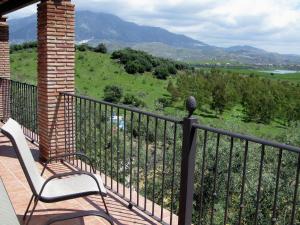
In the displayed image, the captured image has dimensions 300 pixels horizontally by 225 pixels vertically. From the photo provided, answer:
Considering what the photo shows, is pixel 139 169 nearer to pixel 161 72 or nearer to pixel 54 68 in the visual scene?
pixel 54 68

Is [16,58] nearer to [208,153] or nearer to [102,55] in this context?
[102,55]

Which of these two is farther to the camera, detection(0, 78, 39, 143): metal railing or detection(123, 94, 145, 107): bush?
detection(123, 94, 145, 107): bush

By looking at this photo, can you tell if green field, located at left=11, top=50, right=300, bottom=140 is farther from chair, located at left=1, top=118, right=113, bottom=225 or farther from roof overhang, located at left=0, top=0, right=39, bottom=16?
chair, located at left=1, top=118, right=113, bottom=225

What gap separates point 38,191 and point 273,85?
67.5 m

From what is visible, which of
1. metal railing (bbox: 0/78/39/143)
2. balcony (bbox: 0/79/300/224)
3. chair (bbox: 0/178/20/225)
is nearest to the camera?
chair (bbox: 0/178/20/225)

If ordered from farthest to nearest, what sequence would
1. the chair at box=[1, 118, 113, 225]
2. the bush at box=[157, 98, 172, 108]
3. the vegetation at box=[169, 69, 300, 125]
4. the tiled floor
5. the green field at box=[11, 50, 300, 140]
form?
the vegetation at box=[169, 69, 300, 125]
the bush at box=[157, 98, 172, 108]
the green field at box=[11, 50, 300, 140]
the tiled floor
the chair at box=[1, 118, 113, 225]

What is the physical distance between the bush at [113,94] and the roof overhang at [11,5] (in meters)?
41.3

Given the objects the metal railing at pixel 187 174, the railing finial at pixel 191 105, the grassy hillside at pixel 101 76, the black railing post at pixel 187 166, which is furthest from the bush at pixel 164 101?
the railing finial at pixel 191 105

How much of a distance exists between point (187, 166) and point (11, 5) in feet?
18.8

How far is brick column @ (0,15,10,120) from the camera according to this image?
8.64m

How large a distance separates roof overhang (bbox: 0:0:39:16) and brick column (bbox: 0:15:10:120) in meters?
0.58

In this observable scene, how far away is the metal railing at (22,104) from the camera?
23.2 ft

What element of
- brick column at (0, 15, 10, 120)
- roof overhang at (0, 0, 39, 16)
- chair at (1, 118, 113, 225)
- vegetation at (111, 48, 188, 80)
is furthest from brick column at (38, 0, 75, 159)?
vegetation at (111, 48, 188, 80)

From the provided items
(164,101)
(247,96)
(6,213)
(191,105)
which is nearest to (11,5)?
(191,105)
